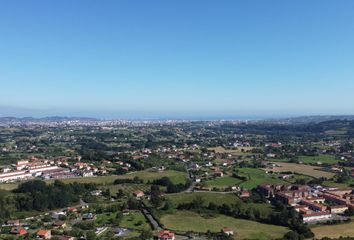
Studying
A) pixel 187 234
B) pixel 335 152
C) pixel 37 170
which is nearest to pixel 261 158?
pixel 335 152

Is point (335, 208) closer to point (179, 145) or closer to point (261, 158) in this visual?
point (261, 158)

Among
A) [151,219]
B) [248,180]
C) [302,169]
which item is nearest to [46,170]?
[248,180]

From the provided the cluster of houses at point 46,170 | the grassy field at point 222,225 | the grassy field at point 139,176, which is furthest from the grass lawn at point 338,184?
the cluster of houses at point 46,170

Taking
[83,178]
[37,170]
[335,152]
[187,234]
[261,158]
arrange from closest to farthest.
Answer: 1. [187,234]
2. [83,178]
3. [37,170]
4. [261,158]
5. [335,152]

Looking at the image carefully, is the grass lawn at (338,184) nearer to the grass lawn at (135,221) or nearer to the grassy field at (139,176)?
the grassy field at (139,176)

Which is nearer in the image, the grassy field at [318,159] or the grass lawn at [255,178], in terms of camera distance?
the grass lawn at [255,178]
